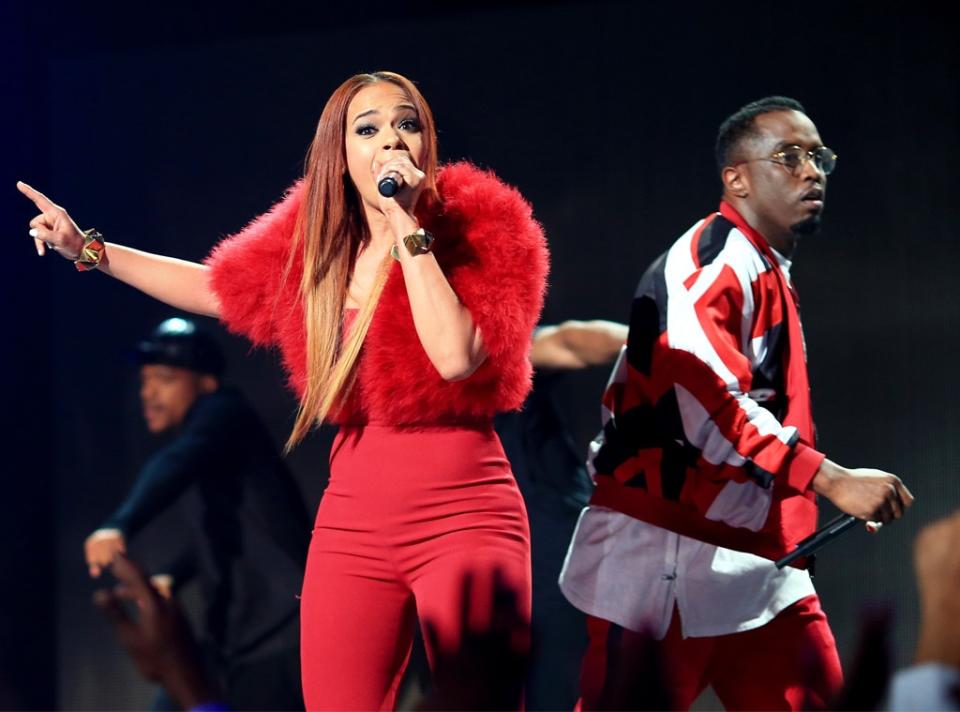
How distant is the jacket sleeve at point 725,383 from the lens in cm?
239

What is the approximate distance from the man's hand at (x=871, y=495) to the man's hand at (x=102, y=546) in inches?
100

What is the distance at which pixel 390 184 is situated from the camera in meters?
2.22

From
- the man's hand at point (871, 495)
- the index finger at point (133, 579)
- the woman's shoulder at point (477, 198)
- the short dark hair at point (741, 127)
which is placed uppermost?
the short dark hair at point (741, 127)

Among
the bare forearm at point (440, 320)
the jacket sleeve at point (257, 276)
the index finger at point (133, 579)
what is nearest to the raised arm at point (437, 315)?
the bare forearm at point (440, 320)

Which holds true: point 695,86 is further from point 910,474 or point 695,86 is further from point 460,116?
point 910,474

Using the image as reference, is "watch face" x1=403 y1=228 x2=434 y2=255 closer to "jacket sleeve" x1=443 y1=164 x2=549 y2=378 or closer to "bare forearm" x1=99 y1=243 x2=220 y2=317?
"jacket sleeve" x1=443 y1=164 x2=549 y2=378

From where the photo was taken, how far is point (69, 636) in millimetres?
4621

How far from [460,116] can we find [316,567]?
85.3 inches

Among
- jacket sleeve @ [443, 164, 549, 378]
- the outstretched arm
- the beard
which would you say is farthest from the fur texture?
the outstretched arm

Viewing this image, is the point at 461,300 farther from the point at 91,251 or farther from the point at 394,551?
the point at 91,251

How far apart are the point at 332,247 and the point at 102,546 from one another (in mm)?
2154

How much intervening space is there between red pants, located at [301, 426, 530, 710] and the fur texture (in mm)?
66

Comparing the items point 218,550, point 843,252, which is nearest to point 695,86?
point 843,252

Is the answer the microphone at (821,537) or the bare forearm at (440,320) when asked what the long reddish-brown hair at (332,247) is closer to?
the bare forearm at (440,320)
